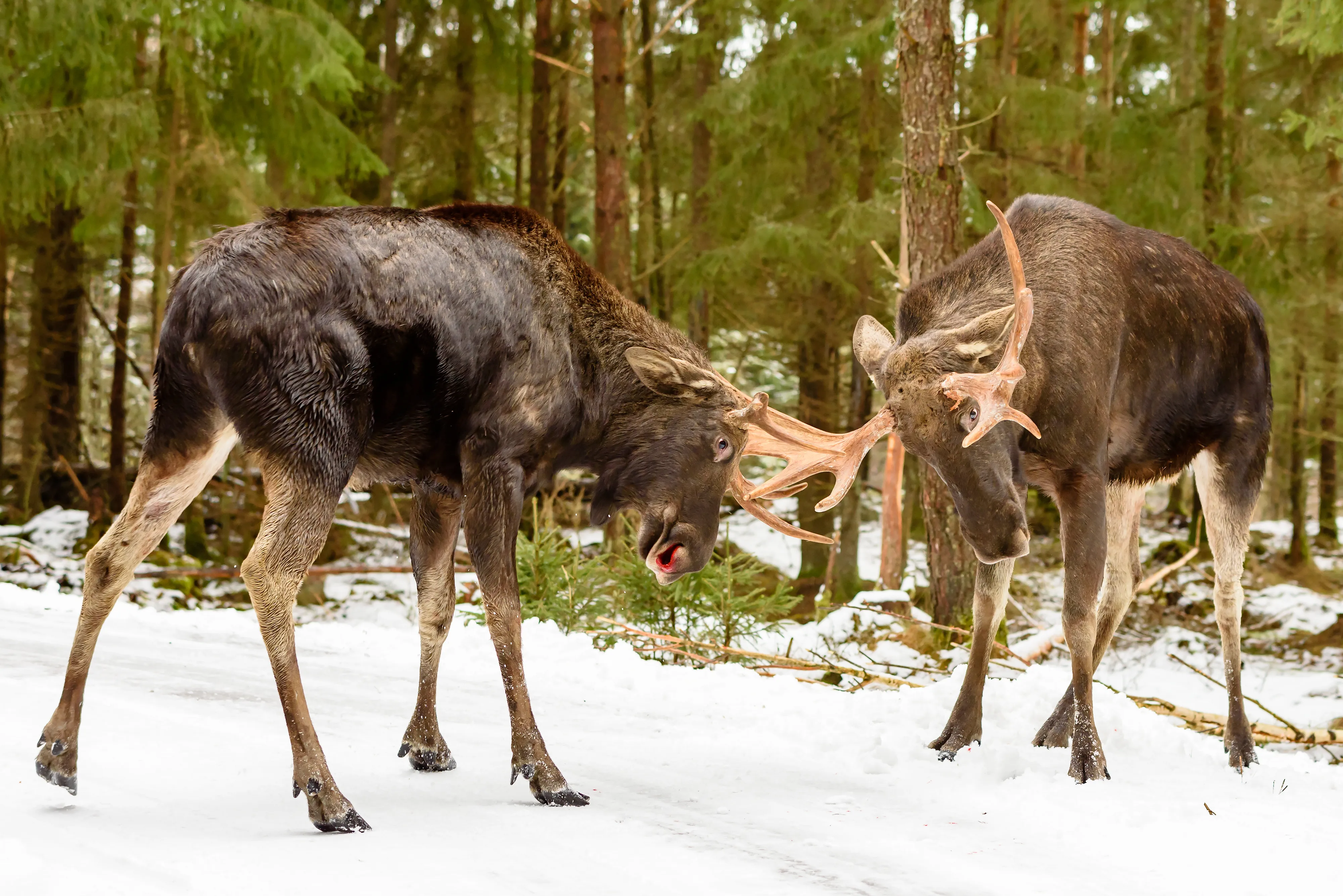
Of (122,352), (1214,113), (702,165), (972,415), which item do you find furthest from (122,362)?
(1214,113)

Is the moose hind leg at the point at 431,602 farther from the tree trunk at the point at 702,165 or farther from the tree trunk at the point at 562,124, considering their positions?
the tree trunk at the point at 562,124

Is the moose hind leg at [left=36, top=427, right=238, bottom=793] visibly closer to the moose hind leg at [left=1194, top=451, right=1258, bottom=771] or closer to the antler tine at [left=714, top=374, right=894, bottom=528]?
the antler tine at [left=714, top=374, right=894, bottom=528]

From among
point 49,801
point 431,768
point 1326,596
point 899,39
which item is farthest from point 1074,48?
point 49,801

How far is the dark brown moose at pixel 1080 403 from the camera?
18.4 ft

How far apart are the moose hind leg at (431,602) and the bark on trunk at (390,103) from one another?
38.6ft

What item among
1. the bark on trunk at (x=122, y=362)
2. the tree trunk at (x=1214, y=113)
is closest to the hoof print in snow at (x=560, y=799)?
the bark on trunk at (x=122, y=362)

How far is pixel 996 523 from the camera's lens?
5.60 metres

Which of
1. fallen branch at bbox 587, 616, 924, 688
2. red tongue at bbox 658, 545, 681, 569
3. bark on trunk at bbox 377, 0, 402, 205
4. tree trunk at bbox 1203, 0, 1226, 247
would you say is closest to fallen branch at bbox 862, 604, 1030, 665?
fallen branch at bbox 587, 616, 924, 688

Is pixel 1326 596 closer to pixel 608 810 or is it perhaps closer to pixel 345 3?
pixel 608 810

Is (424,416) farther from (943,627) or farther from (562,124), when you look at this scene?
(562,124)

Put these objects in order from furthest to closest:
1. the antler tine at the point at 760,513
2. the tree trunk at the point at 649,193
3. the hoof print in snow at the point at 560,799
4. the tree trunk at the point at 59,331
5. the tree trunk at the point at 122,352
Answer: the tree trunk at the point at 649,193
the tree trunk at the point at 59,331
the tree trunk at the point at 122,352
the antler tine at the point at 760,513
the hoof print in snow at the point at 560,799

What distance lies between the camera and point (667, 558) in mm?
5578

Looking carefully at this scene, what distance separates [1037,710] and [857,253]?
9.34 meters

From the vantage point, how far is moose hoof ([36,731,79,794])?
14.7ft
